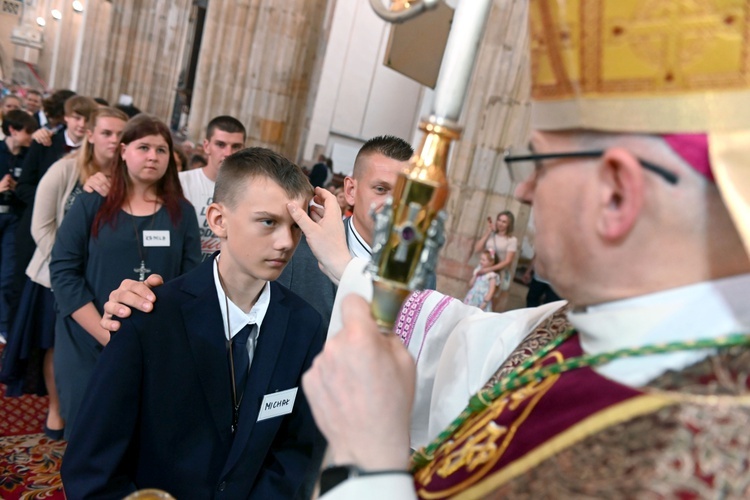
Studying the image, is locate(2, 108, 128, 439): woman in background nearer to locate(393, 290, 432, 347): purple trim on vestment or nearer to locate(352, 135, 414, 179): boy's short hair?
locate(352, 135, 414, 179): boy's short hair

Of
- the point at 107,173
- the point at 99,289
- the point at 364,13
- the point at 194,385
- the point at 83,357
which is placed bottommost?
the point at 83,357

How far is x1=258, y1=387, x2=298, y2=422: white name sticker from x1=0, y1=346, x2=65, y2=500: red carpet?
6.99 ft

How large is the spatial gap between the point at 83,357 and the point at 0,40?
32895mm

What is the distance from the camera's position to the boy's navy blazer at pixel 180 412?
1.59m

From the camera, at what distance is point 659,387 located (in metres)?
0.88

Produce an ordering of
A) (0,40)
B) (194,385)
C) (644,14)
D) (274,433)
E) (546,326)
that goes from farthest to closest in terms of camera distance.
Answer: (0,40)
(274,433)
(194,385)
(546,326)
(644,14)

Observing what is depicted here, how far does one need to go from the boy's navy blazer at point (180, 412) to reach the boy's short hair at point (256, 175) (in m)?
0.32

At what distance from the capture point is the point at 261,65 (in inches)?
368

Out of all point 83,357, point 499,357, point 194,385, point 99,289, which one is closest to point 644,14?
point 499,357

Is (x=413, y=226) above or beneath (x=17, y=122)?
above

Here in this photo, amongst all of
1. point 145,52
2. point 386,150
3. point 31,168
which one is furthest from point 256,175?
point 145,52

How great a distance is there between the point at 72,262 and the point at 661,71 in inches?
112

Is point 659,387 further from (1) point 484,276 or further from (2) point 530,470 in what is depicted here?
(1) point 484,276

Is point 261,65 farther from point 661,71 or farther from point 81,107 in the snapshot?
point 661,71
